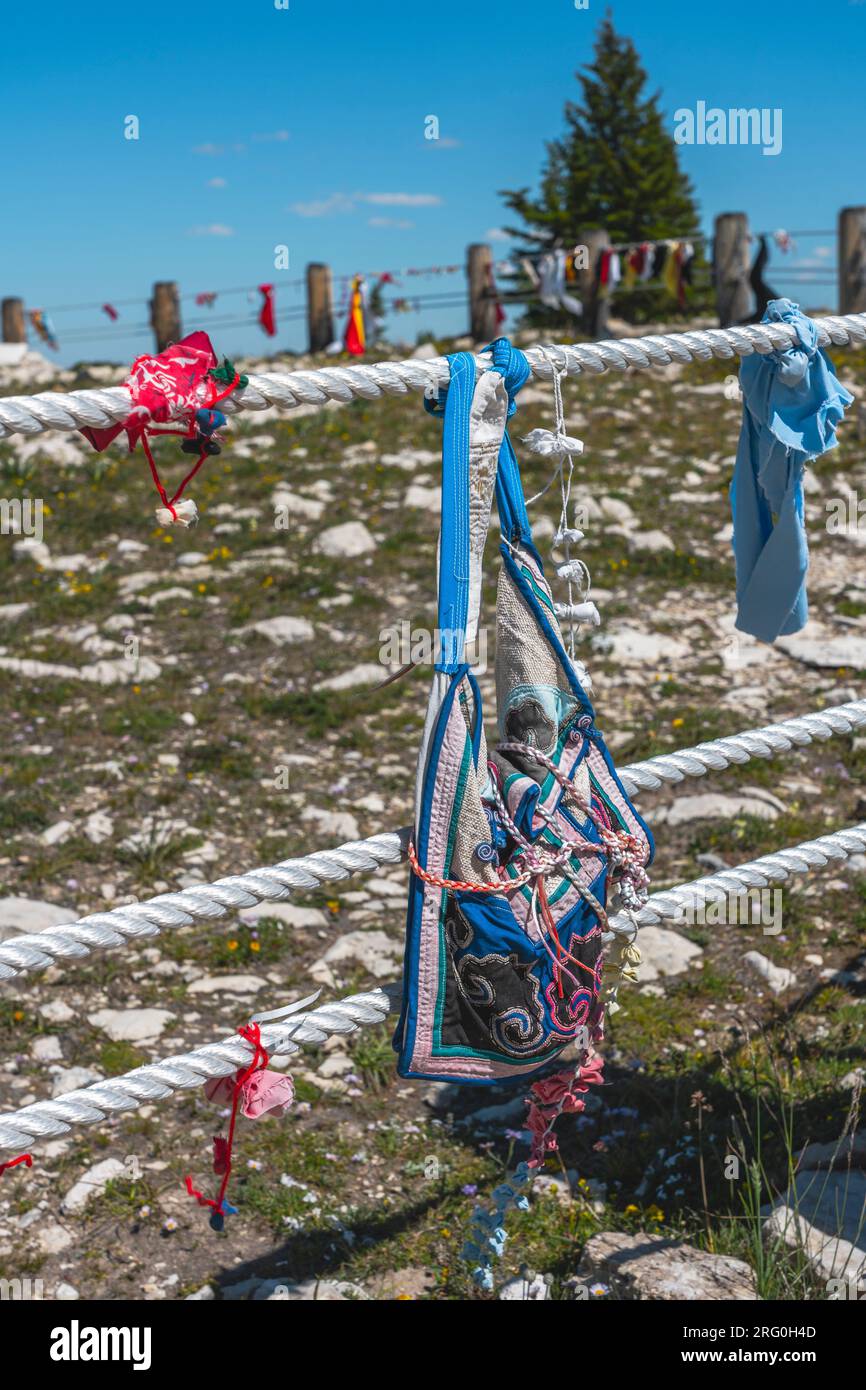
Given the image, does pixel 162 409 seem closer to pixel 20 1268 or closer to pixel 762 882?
pixel 762 882

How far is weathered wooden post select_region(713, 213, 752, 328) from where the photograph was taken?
15.5m

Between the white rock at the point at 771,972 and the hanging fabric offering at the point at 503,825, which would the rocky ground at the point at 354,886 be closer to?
the white rock at the point at 771,972

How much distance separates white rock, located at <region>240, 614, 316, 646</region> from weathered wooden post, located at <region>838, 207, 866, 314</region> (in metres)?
10.2

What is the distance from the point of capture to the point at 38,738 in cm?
645

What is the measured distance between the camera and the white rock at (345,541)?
29.7 ft

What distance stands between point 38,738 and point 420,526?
12.6 ft

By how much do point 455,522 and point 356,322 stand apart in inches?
620

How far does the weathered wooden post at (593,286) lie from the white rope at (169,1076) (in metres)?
15.5

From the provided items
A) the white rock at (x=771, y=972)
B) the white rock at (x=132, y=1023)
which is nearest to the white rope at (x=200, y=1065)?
the white rock at (x=771, y=972)

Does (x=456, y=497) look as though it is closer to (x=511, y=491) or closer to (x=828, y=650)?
(x=511, y=491)

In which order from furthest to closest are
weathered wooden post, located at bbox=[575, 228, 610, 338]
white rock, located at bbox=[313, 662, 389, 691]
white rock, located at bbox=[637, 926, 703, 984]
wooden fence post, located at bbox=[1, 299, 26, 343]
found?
wooden fence post, located at bbox=[1, 299, 26, 343] → weathered wooden post, located at bbox=[575, 228, 610, 338] → white rock, located at bbox=[313, 662, 389, 691] → white rock, located at bbox=[637, 926, 703, 984]

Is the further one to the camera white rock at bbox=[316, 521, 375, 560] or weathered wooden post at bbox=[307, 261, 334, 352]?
weathered wooden post at bbox=[307, 261, 334, 352]

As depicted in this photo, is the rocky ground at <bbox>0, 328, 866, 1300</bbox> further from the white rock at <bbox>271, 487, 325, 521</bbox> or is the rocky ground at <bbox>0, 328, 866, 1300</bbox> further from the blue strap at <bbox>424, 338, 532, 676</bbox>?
the blue strap at <bbox>424, 338, 532, 676</bbox>

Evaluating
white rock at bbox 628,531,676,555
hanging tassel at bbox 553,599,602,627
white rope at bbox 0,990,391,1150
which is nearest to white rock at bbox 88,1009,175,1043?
white rope at bbox 0,990,391,1150
